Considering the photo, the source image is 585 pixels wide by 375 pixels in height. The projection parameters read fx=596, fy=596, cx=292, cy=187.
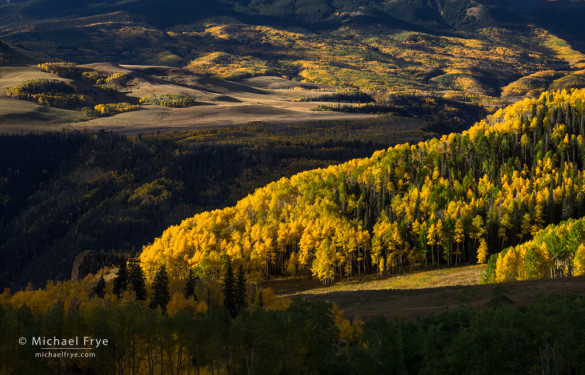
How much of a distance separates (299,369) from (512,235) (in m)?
113

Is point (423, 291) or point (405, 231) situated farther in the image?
point (405, 231)

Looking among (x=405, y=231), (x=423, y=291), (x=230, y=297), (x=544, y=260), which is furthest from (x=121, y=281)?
(x=544, y=260)

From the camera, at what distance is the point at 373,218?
194 m

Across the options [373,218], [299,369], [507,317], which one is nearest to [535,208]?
[373,218]

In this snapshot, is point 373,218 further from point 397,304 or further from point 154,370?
point 154,370

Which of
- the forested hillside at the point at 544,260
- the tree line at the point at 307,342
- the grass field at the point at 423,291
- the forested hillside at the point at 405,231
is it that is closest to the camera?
the tree line at the point at 307,342

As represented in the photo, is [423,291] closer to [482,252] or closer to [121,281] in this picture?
[482,252]

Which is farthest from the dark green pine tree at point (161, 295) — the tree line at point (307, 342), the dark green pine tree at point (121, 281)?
the tree line at point (307, 342)

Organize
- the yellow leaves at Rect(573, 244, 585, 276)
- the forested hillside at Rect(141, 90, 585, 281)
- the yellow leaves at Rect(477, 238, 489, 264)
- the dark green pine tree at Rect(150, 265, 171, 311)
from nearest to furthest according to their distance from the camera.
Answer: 1. the dark green pine tree at Rect(150, 265, 171, 311)
2. the yellow leaves at Rect(573, 244, 585, 276)
3. the yellow leaves at Rect(477, 238, 489, 264)
4. the forested hillside at Rect(141, 90, 585, 281)

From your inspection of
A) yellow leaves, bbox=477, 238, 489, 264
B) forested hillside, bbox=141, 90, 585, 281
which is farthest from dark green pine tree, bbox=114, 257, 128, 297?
yellow leaves, bbox=477, 238, 489, 264

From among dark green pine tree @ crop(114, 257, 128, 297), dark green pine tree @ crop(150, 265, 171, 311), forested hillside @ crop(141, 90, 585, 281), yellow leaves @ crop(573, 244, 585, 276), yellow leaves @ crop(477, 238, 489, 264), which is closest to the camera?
dark green pine tree @ crop(150, 265, 171, 311)

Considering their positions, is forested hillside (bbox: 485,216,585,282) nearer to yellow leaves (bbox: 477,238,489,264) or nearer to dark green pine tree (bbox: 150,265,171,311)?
yellow leaves (bbox: 477,238,489,264)

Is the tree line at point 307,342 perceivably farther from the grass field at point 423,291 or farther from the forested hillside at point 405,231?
the forested hillside at point 405,231

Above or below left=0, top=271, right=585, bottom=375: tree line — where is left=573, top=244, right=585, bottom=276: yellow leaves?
below
